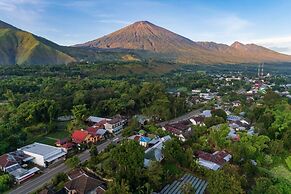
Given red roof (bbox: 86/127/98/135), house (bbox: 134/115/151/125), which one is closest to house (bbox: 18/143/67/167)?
red roof (bbox: 86/127/98/135)

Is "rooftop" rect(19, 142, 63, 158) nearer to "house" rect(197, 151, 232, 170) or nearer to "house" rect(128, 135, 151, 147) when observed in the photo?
"house" rect(128, 135, 151, 147)

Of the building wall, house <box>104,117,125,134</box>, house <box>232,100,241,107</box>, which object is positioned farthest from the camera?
house <box>232,100,241,107</box>

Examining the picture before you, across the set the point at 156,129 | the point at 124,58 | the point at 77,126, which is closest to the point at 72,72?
the point at 77,126

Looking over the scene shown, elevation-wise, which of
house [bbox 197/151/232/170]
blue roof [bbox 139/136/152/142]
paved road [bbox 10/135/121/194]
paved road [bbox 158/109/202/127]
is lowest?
paved road [bbox 158/109/202/127]

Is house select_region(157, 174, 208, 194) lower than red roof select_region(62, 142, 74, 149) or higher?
lower

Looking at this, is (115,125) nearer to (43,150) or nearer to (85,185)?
(43,150)

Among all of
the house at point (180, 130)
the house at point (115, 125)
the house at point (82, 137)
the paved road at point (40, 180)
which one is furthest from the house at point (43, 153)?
the house at point (180, 130)

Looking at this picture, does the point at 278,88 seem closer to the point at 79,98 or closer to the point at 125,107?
the point at 125,107
